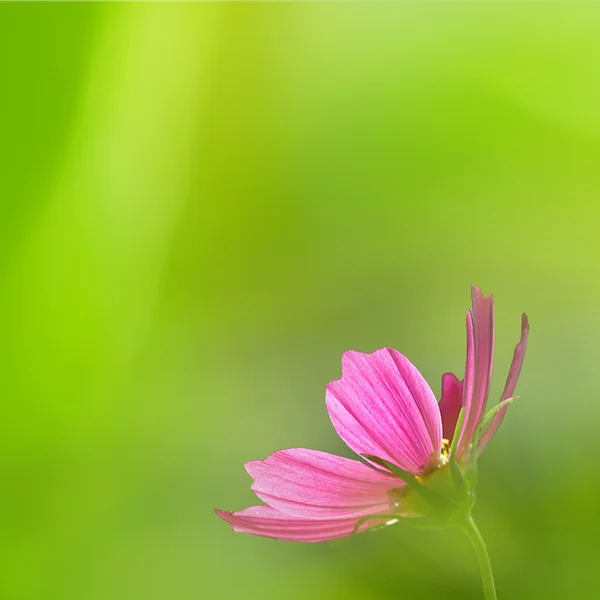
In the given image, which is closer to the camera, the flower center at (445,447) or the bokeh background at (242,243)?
the flower center at (445,447)

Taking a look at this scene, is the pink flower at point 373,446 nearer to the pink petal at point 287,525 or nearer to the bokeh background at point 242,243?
the pink petal at point 287,525

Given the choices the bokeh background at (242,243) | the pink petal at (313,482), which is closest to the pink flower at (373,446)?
the pink petal at (313,482)

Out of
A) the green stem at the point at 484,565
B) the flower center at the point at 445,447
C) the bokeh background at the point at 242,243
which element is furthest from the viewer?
the bokeh background at the point at 242,243

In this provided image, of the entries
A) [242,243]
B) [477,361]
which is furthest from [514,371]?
[242,243]

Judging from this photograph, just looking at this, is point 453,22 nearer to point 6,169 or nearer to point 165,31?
point 165,31

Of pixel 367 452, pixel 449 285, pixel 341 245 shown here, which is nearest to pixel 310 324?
pixel 341 245

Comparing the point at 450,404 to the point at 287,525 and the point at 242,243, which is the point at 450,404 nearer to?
the point at 287,525
